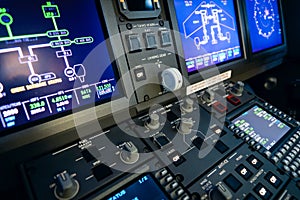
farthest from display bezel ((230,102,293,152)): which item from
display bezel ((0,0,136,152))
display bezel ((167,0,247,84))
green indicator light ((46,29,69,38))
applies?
green indicator light ((46,29,69,38))

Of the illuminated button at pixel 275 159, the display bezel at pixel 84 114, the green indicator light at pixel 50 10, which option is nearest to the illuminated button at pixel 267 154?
the illuminated button at pixel 275 159

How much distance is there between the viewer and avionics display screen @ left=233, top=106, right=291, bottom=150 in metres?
0.90

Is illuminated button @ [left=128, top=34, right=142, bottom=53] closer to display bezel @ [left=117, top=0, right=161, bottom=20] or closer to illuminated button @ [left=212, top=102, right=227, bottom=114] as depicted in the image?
display bezel @ [left=117, top=0, right=161, bottom=20]

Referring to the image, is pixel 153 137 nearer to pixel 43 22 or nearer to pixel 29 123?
pixel 29 123

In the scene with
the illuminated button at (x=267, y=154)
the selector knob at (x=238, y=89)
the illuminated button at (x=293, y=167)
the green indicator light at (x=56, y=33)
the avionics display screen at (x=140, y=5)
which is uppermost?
the avionics display screen at (x=140, y=5)

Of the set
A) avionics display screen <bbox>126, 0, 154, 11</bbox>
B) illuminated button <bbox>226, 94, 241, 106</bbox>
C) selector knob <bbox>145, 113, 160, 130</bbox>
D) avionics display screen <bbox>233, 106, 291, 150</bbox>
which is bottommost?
avionics display screen <bbox>233, 106, 291, 150</bbox>

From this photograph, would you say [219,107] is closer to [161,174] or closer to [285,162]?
[285,162]

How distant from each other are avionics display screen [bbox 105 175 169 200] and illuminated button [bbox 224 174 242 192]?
22cm

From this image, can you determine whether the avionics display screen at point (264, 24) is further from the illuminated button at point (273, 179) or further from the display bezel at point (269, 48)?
the illuminated button at point (273, 179)

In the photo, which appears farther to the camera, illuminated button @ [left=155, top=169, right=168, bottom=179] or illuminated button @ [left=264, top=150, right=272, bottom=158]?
illuminated button @ [left=264, top=150, right=272, bottom=158]

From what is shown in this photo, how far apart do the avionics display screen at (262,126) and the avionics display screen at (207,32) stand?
0.30 m

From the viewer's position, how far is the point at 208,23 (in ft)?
3.54

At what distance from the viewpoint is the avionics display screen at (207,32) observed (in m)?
0.98

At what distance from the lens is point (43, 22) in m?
0.66
